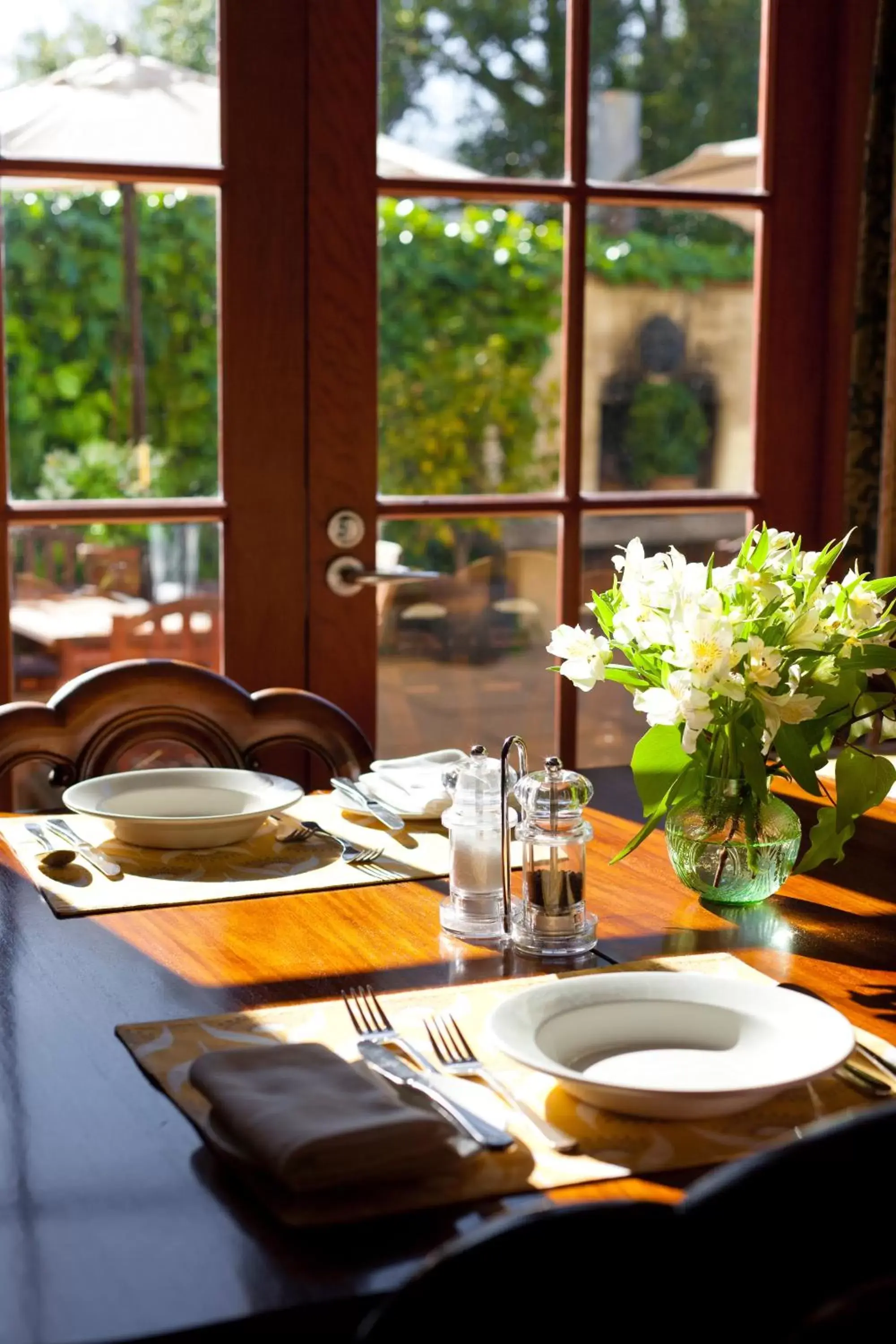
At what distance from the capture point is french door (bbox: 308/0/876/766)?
2.80m

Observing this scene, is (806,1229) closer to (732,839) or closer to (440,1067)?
(440,1067)

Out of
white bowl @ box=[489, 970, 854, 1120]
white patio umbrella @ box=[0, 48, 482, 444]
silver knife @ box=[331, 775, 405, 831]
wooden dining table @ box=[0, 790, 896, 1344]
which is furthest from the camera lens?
white patio umbrella @ box=[0, 48, 482, 444]

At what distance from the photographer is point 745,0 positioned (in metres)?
3.05

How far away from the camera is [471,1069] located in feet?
3.53

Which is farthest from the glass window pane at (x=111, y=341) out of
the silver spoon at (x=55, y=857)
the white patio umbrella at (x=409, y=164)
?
the silver spoon at (x=55, y=857)

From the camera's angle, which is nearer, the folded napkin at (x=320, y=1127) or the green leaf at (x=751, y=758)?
the folded napkin at (x=320, y=1127)

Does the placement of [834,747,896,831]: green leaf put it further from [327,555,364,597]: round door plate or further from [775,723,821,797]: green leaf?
[327,555,364,597]: round door plate

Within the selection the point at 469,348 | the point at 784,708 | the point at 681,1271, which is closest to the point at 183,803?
the point at 784,708

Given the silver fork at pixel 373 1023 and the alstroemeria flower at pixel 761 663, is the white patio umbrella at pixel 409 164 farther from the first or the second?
the silver fork at pixel 373 1023

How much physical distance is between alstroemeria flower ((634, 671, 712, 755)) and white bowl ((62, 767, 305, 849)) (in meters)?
0.47

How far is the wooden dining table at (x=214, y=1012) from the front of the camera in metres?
0.80

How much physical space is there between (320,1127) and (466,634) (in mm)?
2115

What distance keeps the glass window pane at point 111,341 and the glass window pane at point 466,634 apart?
41cm

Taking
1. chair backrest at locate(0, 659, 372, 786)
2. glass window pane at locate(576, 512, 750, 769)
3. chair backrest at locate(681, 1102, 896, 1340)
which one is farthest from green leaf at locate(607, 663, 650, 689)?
glass window pane at locate(576, 512, 750, 769)
